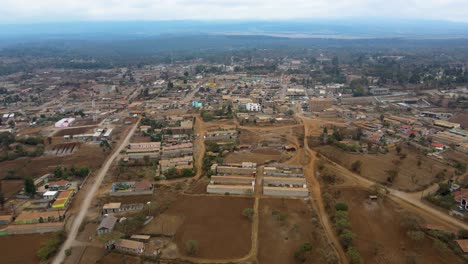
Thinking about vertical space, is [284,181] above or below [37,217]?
above

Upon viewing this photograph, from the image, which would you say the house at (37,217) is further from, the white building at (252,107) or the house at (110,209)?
the white building at (252,107)

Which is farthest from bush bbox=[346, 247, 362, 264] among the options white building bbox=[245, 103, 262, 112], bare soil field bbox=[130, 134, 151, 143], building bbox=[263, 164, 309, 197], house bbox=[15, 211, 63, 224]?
white building bbox=[245, 103, 262, 112]

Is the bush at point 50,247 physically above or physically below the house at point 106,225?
below

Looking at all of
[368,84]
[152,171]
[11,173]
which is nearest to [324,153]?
[152,171]

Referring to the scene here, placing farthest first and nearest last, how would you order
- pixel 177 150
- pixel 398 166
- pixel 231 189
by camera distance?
pixel 177 150 < pixel 398 166 < pixel 231 189

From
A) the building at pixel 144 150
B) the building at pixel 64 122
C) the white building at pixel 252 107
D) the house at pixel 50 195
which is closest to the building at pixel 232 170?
the building at pixel 144 150

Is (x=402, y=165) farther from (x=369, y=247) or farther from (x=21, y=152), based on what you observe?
(x=21, y=152)

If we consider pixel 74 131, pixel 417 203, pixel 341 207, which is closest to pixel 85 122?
pixel 74 131

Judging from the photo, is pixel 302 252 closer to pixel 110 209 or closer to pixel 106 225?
pixel 106 225
